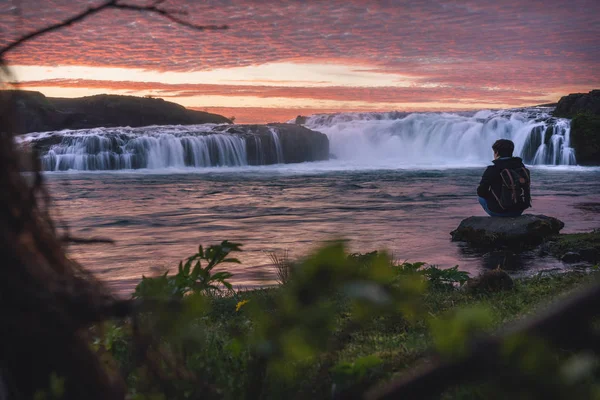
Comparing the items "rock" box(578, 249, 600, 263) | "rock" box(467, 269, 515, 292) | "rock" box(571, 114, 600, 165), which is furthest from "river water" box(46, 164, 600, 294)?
"rock" box(571, 114, 600, 165)

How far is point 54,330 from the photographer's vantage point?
4.15 ft

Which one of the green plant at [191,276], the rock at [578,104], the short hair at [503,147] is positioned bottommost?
the rock at [578,104]

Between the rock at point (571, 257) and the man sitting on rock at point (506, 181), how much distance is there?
1.31 m

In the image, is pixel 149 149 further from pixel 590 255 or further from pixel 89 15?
pixel 89 15

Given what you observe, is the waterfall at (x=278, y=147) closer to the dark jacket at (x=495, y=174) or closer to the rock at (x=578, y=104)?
the rock at (x=578, y=104)

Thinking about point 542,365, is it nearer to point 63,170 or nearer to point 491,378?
point 491,378

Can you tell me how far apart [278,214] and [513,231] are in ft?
30.7

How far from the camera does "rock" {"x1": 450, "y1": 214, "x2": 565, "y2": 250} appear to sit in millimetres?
11172

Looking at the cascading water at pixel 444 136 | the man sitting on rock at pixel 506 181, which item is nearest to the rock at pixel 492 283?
the man sitting on rock at pixel 506 181

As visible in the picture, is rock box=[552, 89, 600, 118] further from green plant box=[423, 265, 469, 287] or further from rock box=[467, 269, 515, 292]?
rock box=[467, 269, 515, 292]

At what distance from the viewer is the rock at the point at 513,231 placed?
11.2 meters

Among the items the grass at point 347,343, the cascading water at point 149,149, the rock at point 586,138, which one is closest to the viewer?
the grass at point 347,343

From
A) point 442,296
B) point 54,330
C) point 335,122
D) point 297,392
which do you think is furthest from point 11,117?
point 335,122

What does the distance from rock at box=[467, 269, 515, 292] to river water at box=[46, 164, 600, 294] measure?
1365 millimetres
